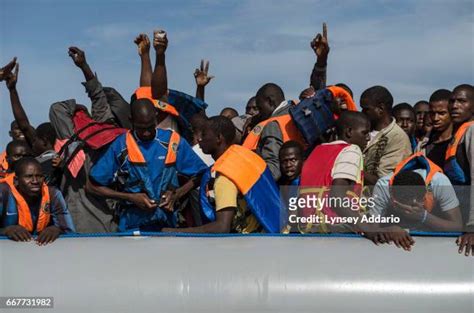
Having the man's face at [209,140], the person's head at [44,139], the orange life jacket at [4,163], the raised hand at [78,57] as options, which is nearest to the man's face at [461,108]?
the man's face at [209,140]

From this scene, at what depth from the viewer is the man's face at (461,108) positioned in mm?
4910

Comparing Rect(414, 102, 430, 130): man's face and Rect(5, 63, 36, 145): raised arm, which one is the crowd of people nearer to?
Rect(5, 63, 36, 145): raised arm

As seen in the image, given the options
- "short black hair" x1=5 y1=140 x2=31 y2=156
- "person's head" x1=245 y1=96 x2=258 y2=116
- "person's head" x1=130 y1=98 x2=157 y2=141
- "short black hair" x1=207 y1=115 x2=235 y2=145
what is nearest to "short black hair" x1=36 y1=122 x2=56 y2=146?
"short black hair" x1=5 y1=140 x2=31 y2=156

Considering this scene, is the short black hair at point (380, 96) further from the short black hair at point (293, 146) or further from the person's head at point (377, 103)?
the short black hair at point (293, 146)

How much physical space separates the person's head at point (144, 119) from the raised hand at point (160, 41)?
0.74m

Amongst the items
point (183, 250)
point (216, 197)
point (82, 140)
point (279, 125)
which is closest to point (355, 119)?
point (279, 125)

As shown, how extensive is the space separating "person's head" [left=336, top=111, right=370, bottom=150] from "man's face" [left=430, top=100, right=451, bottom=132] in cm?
63

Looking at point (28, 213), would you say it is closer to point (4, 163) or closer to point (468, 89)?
point (4, 163)

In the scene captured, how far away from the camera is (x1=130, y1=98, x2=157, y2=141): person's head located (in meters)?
4.75

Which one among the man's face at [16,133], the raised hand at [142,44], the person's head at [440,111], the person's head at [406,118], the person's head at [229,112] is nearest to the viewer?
the person's head at [440,111]

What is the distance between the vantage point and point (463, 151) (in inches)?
181

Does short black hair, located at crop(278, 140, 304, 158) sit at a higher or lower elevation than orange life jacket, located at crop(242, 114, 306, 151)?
lower

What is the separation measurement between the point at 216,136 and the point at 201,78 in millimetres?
1823

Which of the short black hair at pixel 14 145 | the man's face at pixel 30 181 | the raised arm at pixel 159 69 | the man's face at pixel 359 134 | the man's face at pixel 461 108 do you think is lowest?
the man's face at pixel 30 181
